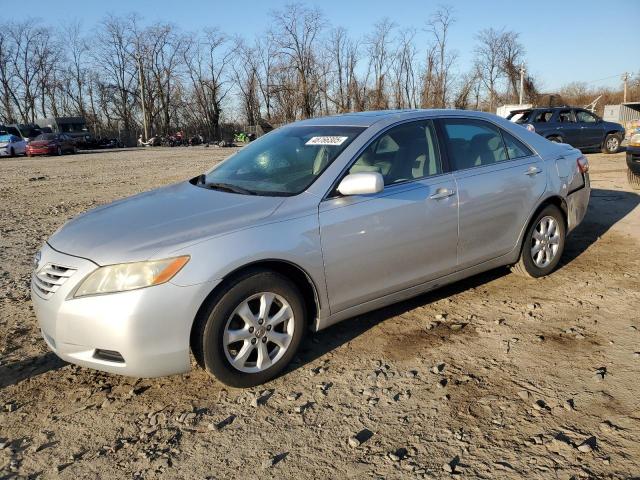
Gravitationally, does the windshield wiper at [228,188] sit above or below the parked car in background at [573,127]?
below

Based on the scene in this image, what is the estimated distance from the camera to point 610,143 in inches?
685

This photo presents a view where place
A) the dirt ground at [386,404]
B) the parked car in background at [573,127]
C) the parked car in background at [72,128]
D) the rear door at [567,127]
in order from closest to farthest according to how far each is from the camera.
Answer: the dirt ground at [386,404]
the parked car in background at [573,127]
the rear door at [567,127]
the parked car in background at [72,128]

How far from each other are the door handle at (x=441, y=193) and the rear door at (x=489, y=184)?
Answer: 0.34ft

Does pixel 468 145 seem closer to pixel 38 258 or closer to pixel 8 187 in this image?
pixel 38 258

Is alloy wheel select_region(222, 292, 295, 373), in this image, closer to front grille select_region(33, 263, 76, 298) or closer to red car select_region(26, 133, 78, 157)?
front grille select_region(33, 263, 76, 298)

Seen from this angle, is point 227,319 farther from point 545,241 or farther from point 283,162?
point 545,241

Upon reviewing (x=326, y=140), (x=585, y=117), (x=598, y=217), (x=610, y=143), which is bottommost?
(x=598, y=217)

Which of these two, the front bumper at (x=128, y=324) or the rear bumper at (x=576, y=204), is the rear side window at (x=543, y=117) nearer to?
the rear bumper at (x=576, y=204)

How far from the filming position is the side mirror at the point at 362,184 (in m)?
3.21

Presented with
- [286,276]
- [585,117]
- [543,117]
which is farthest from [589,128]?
[286,276]

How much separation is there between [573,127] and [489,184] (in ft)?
46.9

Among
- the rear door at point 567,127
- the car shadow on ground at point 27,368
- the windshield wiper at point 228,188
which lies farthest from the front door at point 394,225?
the rear door at point 567,127

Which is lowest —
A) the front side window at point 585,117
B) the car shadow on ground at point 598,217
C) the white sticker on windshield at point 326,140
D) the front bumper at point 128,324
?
the car shadow on ground at point 598,217

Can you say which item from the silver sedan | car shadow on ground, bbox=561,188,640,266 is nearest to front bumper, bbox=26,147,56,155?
car shadow on ground, bbox=561,188,640,266
